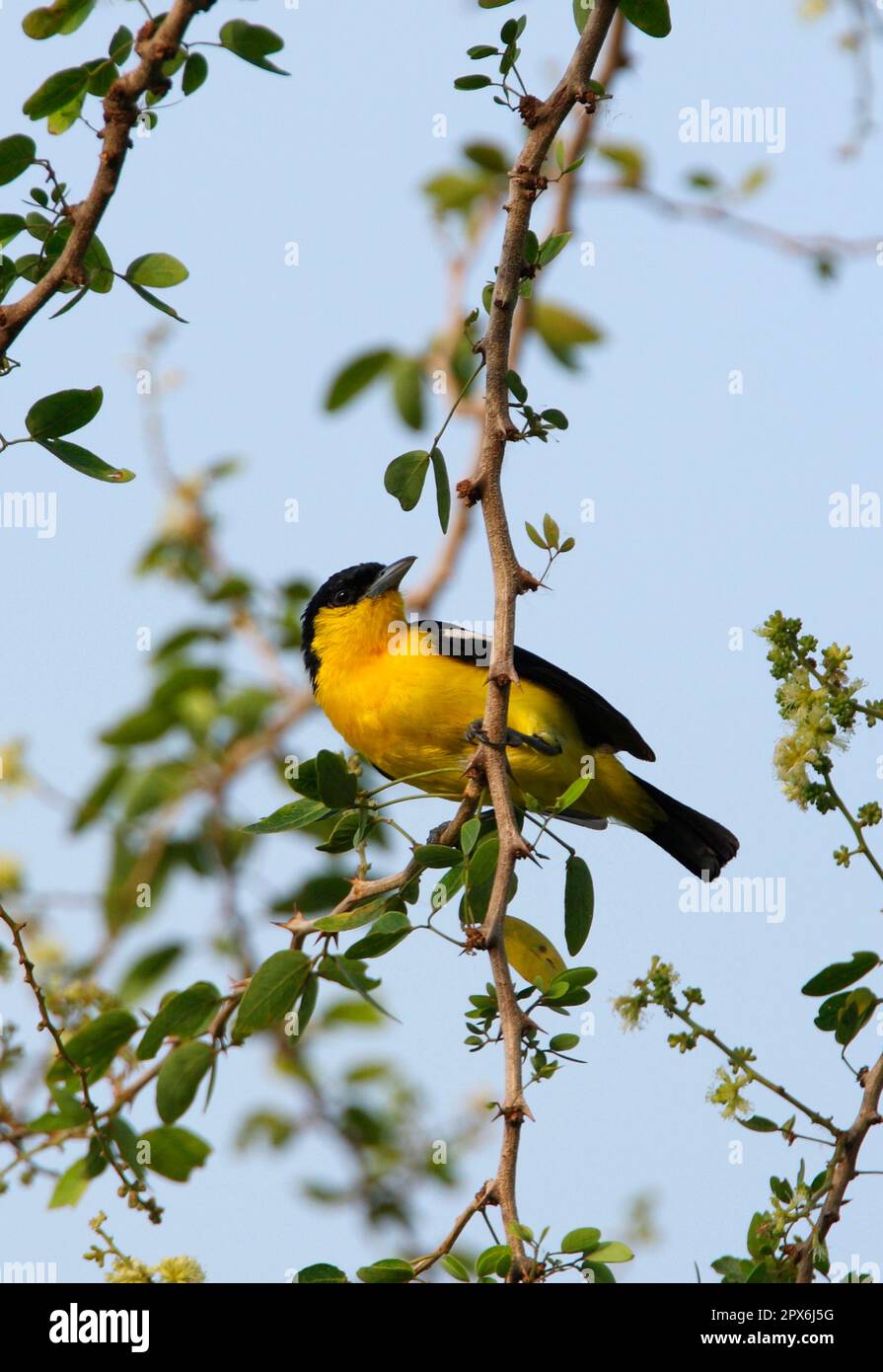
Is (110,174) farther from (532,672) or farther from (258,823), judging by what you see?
(532,672)

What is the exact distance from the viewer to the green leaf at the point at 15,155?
300 centimetres

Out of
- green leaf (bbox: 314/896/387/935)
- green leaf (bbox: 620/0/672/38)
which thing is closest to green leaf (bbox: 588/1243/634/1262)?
green leaf (bbox: 314/896/387/935)

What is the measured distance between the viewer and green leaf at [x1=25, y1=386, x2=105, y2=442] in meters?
3.20

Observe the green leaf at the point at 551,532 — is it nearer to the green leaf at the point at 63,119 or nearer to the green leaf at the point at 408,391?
the green leaf at the point at 63,119

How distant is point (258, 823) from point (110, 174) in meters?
1.43

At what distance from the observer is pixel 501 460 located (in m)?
3.14

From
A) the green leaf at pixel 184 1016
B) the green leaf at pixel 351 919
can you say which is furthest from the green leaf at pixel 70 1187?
the green leaf at pixel 351 919

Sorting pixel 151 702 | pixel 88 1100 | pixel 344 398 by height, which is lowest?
pixel 88 1100

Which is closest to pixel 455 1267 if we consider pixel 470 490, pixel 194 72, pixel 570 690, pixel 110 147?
pixel 470 490

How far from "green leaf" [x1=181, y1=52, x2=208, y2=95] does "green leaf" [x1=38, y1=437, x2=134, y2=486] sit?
79 centimetres

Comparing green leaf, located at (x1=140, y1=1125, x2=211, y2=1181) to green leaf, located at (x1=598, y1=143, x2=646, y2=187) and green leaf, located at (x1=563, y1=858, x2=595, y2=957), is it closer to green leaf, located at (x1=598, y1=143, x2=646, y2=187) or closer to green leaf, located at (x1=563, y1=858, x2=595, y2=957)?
green leaf, located at (x1=563, y1=858, x2=595, y2=957)

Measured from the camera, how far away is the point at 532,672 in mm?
5793

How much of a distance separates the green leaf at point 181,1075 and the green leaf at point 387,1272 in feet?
3.59
